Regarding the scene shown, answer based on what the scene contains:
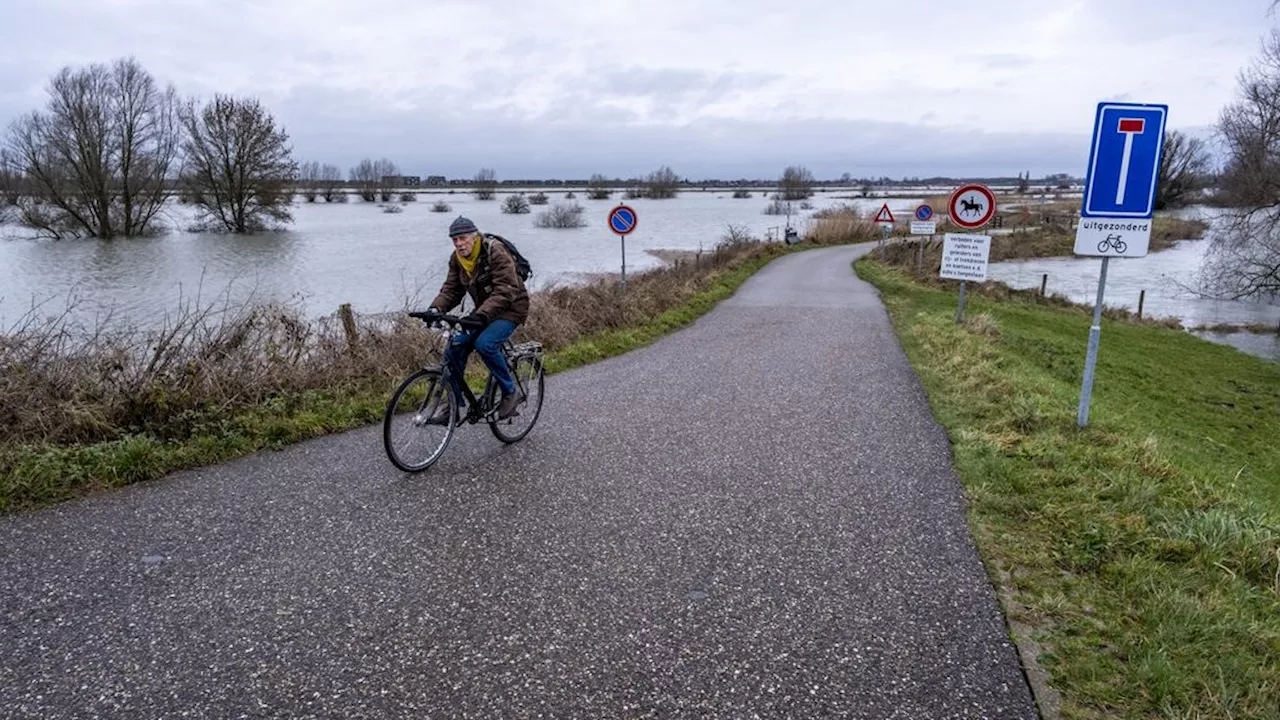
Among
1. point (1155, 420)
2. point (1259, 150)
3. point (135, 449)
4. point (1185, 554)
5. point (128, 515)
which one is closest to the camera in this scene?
point (1185, 554)

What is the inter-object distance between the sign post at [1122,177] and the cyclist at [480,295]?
167 inches

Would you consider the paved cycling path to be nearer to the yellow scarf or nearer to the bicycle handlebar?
the bicycle handlebar

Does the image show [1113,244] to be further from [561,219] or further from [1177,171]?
[1177,171]

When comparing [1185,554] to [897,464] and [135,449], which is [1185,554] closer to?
[897,464]

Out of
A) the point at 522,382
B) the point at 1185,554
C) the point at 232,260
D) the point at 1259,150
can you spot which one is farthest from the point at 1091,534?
the point at 232,260

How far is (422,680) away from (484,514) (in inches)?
65.3

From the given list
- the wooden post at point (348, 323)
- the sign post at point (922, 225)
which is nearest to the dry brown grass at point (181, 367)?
the wooden post at point (348, 323)

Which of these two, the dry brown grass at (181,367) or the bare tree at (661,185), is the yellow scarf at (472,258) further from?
the bare tree at (661,185)

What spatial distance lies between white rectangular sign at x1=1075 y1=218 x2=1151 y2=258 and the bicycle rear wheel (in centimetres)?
443

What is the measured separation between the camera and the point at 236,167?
4409cm

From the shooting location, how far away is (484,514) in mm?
4469

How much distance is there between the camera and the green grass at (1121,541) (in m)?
2.82

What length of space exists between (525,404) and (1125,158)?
507 centimetres

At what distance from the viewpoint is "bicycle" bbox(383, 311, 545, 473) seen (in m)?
5.04
